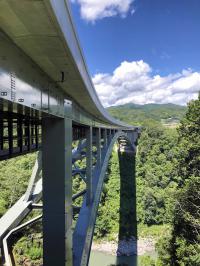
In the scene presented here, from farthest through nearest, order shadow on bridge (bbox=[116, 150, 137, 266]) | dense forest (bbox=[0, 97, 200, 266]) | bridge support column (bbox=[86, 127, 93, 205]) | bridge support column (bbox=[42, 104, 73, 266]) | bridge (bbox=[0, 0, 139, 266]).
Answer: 1. shadow on bridge (bbox=[116, 150, 137, 266])
2. dense forest (bbox=[0, 97, 200, 266])
3. bridge support column (bbox=[86, 127, 93, 205])
4. bridge support column (bbox=[42, 104, 73, 266])
5. bridge (bbox=[0, 0, 139, 266])

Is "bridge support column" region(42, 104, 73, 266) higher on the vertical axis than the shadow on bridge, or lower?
higher

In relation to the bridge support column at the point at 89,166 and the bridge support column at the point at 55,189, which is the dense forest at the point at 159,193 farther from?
the bridge support column at the point at 55,189

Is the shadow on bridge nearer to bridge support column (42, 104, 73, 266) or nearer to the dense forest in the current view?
the dense forest

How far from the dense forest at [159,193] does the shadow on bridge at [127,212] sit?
0.18 m

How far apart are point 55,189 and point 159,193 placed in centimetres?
3101

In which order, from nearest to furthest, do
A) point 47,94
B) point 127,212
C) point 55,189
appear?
point 47,94
point 55,189
point 127,212

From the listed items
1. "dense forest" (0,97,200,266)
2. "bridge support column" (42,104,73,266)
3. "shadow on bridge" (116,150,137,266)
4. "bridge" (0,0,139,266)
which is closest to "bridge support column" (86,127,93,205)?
"bridge" (0,0,139,266)

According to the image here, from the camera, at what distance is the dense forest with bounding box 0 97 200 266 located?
1470 centimetres

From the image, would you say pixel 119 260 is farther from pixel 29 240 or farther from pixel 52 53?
pixel 52 53

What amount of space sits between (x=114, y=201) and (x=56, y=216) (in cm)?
3035

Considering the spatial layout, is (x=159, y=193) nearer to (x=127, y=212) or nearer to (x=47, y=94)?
(x=127, y=212)

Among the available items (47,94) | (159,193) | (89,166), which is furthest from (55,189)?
(159,193)

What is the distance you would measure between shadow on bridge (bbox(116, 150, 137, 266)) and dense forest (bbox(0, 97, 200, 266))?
177 millimetres

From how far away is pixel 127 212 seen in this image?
3369cm
